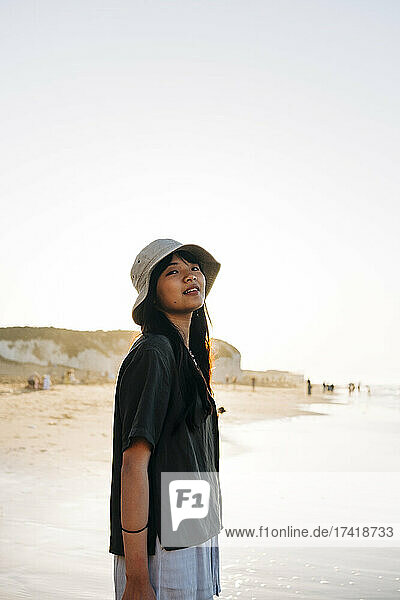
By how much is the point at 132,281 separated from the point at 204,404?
17.7 inches

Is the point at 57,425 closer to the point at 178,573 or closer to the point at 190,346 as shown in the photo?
the point at 190,346

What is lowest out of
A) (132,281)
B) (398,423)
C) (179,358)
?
(398,423)

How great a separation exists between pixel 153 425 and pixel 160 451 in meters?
0.09

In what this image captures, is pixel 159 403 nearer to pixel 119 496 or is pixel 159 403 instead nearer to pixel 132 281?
pixel 119 496

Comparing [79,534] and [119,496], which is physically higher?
[119,496]

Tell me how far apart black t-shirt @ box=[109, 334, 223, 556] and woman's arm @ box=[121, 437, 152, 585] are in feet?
0.12

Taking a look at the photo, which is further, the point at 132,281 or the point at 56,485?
the point at 56,485

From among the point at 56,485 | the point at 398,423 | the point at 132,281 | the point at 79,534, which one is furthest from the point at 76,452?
the point at 398,423

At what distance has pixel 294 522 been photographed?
5770mm

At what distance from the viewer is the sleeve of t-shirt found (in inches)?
71.7

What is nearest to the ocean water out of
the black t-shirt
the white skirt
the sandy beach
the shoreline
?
the sandy beach

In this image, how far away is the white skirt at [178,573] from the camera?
73.0 inches

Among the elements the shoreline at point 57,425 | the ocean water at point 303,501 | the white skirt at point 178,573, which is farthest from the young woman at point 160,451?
the shoreline at point 57,425

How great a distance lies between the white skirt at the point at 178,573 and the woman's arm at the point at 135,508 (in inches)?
2.0
